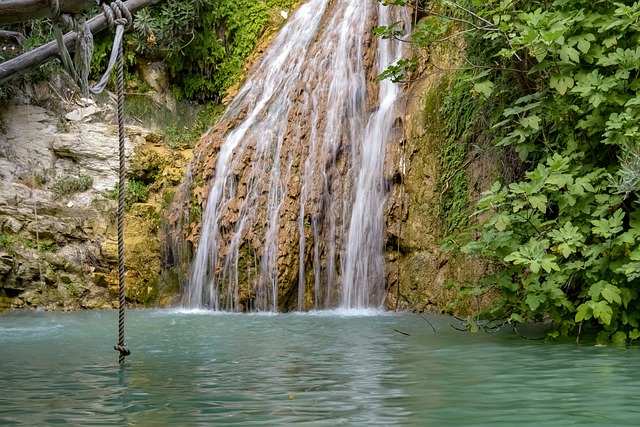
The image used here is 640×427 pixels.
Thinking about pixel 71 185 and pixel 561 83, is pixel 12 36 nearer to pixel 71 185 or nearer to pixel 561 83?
pixel 561 83

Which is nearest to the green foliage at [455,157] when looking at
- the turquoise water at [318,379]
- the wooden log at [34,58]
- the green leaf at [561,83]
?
the turquoise water at [318,379]

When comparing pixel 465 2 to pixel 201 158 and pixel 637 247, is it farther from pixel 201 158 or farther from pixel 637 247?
pixel 201 158

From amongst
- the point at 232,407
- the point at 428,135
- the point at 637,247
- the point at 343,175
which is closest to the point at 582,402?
the point at 232,407

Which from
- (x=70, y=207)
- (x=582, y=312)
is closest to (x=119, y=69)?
(x=582, y=312)

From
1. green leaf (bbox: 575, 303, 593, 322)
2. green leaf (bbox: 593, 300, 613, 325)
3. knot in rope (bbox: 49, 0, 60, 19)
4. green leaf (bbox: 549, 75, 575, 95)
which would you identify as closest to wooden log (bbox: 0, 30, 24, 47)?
knot in rope (bbox: 49, 0, 60, 19)

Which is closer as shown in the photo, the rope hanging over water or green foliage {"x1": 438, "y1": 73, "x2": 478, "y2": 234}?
the rope hanging over water

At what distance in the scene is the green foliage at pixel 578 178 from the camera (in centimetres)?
644

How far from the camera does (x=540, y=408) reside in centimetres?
421

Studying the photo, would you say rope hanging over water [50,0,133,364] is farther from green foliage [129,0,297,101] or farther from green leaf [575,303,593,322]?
green foliage [129,0,297,101]

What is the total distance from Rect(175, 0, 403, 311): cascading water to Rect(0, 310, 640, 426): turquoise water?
2739 millimetres

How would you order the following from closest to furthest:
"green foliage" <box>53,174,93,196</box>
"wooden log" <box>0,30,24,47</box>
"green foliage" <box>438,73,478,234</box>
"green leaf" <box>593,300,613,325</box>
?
"green leaf" <box>593,300,613,325</box> → "wooden log" <box>0,30,24,47</box> → "green foliage" <box>438,73,478,234</box> → "green foliage" <box>53,174,93,196</box>

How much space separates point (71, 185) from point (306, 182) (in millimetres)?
4662

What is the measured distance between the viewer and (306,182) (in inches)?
467

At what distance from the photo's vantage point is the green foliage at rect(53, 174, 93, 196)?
46.2ft
